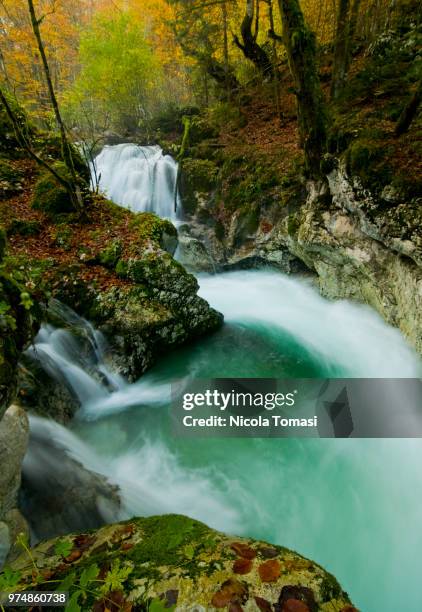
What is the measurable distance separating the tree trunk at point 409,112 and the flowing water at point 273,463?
344 cm

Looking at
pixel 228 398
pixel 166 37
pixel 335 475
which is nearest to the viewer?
pixel 335 475

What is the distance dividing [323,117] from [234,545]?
23.8 feet

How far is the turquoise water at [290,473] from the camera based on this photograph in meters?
3.25

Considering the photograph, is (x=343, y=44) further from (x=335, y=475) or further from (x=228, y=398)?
(x=335, y=475)

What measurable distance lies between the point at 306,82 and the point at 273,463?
6.76m

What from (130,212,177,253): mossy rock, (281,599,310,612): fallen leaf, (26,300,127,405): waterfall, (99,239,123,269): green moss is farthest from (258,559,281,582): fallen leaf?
(130,212,177,253): mossy rock

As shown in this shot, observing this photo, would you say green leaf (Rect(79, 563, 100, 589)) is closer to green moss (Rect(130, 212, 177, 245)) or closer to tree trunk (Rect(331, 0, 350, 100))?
green moss (Rect(130, 212, 177, 245))

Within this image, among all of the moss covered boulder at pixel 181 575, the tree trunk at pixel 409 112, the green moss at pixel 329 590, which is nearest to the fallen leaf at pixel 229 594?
the moss covered boulder at pixel 181 575

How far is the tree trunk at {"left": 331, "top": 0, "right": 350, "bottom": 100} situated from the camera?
6464 mm

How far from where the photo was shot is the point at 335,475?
4.00 meters

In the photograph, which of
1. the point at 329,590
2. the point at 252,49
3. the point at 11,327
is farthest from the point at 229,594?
the point at 252,49

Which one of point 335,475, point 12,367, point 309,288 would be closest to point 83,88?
point 309,288

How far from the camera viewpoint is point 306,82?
5973mm

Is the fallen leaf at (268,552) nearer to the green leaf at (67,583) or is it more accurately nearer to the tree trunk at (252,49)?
the green leaf at (67,583)
